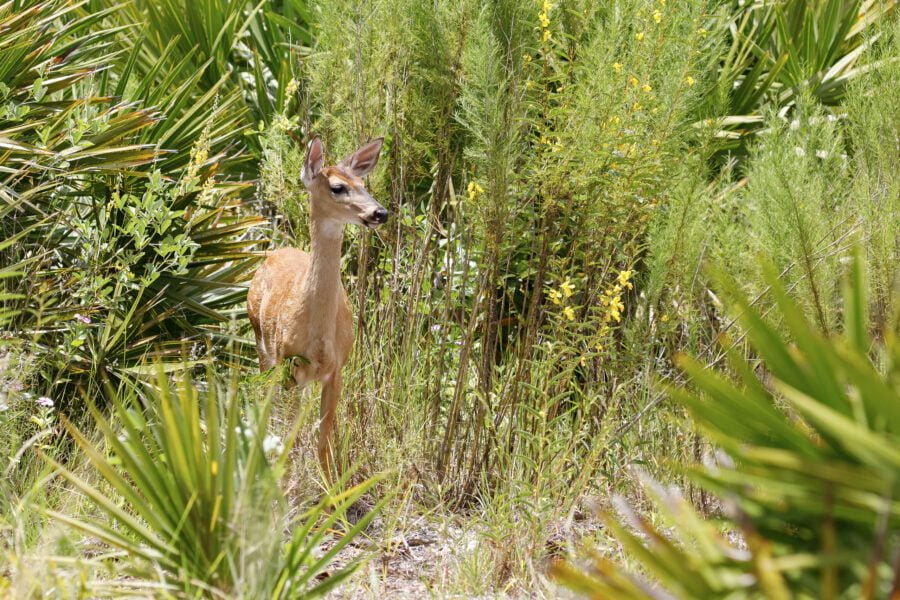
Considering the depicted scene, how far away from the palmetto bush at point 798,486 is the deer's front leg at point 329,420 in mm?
2714

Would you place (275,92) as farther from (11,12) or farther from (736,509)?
(736,509)

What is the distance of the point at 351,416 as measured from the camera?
18.2ft

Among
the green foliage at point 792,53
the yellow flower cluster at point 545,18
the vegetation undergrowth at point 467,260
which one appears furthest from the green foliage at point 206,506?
the green foliage at point 792,53

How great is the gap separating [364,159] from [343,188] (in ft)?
0.57

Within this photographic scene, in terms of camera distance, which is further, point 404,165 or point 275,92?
point 275,92

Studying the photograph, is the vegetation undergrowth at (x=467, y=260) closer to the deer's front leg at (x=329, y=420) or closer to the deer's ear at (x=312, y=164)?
the deer's front leg at (x=329, y=420)

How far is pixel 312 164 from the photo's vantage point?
18.2 feet

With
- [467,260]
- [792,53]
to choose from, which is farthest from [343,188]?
[792,53]

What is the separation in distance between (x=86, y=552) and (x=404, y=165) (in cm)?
231

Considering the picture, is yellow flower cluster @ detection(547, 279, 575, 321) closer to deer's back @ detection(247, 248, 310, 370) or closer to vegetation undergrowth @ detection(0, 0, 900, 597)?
vegetation undergrowth @ detection(0, 0, 900, 597)

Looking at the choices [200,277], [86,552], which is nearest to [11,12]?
[200,277]

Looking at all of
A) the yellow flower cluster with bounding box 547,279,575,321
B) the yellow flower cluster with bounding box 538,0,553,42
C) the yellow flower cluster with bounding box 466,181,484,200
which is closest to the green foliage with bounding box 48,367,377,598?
the yellow flower cluster with bounding box 547,279,575,321

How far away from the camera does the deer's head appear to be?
5.25 m

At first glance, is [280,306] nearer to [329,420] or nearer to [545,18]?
[329,420]
